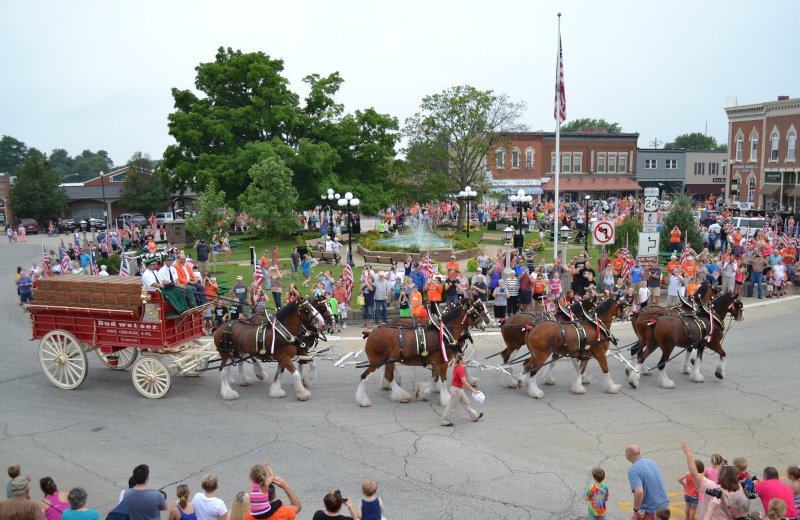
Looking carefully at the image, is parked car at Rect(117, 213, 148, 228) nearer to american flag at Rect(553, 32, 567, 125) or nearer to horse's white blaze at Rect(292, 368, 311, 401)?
american flag at Rect(553, 32, 567, 125)

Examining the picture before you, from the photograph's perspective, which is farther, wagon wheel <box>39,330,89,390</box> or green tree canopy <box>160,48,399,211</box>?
green tree canopy <box>160,48,399,211</box>

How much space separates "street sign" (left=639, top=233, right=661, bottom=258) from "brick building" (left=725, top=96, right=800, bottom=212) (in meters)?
37.6

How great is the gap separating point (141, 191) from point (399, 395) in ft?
189

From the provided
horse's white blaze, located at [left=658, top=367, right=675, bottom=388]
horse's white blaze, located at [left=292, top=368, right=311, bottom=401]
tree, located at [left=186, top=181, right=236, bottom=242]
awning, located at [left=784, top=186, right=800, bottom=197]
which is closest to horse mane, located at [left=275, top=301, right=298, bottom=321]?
horse's white blaze, located at [left=292, top=368, right=311, bottom=401]

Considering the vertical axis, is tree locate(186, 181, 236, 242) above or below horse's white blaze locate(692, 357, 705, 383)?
above

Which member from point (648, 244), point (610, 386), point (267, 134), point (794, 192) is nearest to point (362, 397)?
point (610, 386)

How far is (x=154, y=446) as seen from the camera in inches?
395

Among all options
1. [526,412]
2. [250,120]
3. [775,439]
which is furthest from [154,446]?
[250,120]

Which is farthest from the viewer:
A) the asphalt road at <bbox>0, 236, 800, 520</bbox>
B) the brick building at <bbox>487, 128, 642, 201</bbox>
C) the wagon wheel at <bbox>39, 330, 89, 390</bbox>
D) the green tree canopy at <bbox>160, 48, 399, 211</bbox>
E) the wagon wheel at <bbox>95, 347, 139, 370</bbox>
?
the brick building at <bbox>487, 128, 642, 201</bbox>

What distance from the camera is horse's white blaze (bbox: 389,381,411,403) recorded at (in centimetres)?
1218

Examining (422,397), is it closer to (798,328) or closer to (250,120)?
(798,328)

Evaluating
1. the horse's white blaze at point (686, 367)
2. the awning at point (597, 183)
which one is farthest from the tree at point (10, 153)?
the horse's white blaze at point (686, 367)

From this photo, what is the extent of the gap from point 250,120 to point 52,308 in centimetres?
2764

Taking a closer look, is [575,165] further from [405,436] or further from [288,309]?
[405,436]
